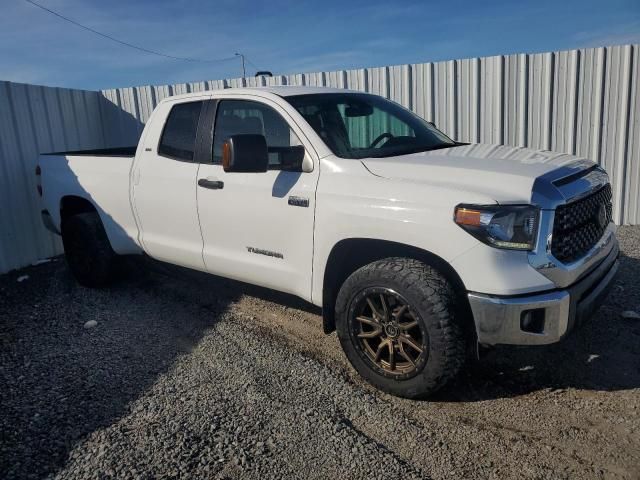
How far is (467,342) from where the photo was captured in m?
3.13

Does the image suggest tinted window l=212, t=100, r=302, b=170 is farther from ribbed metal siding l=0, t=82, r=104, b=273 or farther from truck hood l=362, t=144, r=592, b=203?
ribbed metal siding l=0, t=82, r=104, b=273

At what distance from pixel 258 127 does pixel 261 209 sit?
2.43 ft

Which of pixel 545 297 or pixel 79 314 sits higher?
pixel 545 297

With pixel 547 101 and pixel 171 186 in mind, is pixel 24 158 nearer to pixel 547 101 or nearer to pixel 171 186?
pixel 171 186

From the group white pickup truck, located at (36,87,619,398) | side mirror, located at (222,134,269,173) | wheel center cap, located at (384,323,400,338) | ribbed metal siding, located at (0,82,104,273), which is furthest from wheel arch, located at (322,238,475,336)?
ribbed metal siding, located at (0,82,104,273)

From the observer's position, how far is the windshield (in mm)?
3814

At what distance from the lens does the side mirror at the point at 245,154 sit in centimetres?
356

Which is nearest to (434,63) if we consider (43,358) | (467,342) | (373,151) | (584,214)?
(373,151)

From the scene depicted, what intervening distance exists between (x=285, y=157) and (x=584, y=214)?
197 centimetres

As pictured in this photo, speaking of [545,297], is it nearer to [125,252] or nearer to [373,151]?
[373,151]

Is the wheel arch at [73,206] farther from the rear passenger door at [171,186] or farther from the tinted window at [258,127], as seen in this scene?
the tinted window at [258,127]

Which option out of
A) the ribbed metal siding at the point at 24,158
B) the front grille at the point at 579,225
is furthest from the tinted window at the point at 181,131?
the ribbed metal siding at the point at 24,158

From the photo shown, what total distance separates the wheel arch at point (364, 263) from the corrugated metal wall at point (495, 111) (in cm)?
484

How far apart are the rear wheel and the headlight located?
3.95 metres
